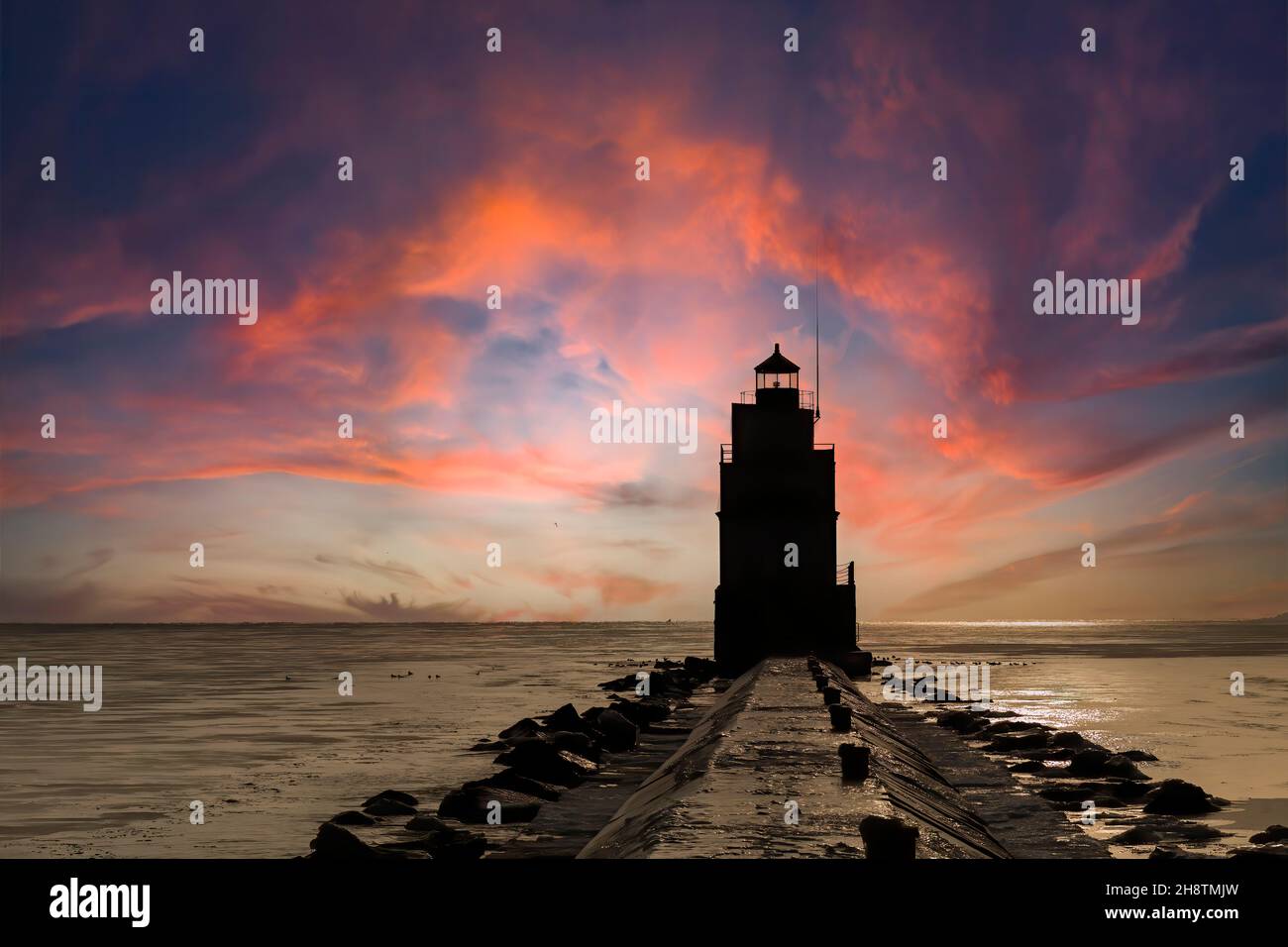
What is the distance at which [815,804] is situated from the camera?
10.8 meters

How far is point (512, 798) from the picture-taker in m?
17.7

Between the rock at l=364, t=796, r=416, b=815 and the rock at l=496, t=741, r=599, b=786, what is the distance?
2.65 meters

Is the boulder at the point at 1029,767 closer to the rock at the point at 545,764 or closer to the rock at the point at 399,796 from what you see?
the rock at the point at 545,764

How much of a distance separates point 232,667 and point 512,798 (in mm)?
63047

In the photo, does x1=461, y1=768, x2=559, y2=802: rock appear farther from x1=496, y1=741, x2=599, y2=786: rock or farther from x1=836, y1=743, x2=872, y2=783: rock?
x1=836, y1=743, x2=872, y2=783: rock

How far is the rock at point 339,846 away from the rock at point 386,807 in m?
4.25

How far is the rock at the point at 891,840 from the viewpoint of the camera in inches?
299

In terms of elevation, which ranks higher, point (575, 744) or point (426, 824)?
point (426, 824)

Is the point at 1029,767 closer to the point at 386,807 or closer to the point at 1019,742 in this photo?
the point at 1019,742

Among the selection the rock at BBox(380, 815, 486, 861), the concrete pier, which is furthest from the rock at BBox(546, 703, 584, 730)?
the rock at BBox(380, 815, 486, 861)

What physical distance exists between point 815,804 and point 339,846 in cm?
610

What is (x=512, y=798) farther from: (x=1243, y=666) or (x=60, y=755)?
(x=1243, y=666)

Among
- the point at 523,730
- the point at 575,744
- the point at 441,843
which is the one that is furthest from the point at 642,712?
the point at 441,843
